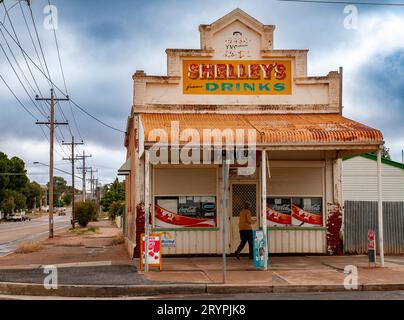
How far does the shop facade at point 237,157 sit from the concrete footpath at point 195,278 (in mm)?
1649

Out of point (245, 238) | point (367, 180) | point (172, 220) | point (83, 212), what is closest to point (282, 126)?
point (245, 238)

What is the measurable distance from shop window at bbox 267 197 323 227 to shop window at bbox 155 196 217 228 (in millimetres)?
1904

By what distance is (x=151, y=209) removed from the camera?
18359mm

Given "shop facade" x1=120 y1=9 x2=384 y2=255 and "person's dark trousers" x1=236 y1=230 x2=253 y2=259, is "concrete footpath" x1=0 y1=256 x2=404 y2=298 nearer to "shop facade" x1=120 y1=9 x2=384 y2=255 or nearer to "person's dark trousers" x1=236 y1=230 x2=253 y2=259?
"person's dark trousers" x1=236 y1=230 x2=253 y2=259

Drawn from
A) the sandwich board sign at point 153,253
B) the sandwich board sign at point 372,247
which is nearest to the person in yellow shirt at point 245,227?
the sandwich board sign at point 153,253

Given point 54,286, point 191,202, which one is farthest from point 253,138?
point 54,286

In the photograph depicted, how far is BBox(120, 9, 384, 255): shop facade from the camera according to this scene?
18.4m

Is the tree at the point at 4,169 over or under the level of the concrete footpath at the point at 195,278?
over

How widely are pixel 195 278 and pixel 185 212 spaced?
4.97 meters

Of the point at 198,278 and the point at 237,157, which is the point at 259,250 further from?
the point at 237,157

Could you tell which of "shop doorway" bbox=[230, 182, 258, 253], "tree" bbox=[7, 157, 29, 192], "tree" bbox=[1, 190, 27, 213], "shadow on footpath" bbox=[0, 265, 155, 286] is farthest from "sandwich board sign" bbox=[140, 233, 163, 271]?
"tree" bbox=[7, 157, 29, 192]

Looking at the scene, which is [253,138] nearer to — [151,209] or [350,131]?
[350,131]

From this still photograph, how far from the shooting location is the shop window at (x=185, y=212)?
729 inches

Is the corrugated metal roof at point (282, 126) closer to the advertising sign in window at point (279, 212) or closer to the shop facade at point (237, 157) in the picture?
the shop facade at point (237, 157)
